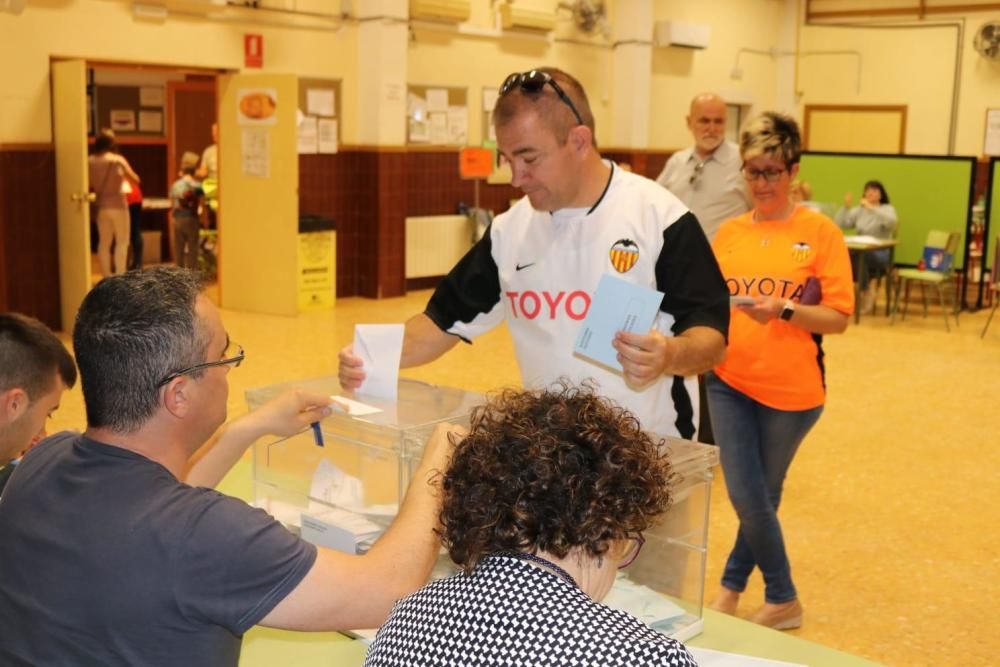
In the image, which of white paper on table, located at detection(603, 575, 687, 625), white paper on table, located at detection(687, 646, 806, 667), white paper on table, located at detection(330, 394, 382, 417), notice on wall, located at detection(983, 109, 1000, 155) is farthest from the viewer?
notice on wall, located at detection(983, 109, 1000, 155)

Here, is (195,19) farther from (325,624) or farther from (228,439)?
(325,624)

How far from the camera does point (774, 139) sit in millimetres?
3408

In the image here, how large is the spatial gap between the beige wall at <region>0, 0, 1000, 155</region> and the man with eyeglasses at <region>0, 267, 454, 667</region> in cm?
763

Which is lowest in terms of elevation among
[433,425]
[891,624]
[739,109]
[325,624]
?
[891,624]

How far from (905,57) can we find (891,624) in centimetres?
1162

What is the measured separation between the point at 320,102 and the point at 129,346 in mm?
9212

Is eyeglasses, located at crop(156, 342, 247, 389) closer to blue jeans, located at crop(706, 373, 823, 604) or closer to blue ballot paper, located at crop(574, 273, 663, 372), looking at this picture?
blue ballot paper, located at crop(574, 273, 663, 372)

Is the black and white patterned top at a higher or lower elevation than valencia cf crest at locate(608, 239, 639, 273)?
lower

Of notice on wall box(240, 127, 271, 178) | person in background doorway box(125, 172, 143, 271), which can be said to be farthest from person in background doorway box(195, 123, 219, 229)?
notice on wall box(240, 127, 271, 178)

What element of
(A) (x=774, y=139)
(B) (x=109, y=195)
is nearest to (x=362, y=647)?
(A) (x=774, y=139)

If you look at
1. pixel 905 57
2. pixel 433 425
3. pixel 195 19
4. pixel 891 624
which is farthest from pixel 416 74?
pixel 433 425

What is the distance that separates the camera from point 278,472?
8.45 ft

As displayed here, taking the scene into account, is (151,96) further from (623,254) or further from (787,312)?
(623,254)

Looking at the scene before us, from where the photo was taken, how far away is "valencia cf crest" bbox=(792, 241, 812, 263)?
3469 millimetres
